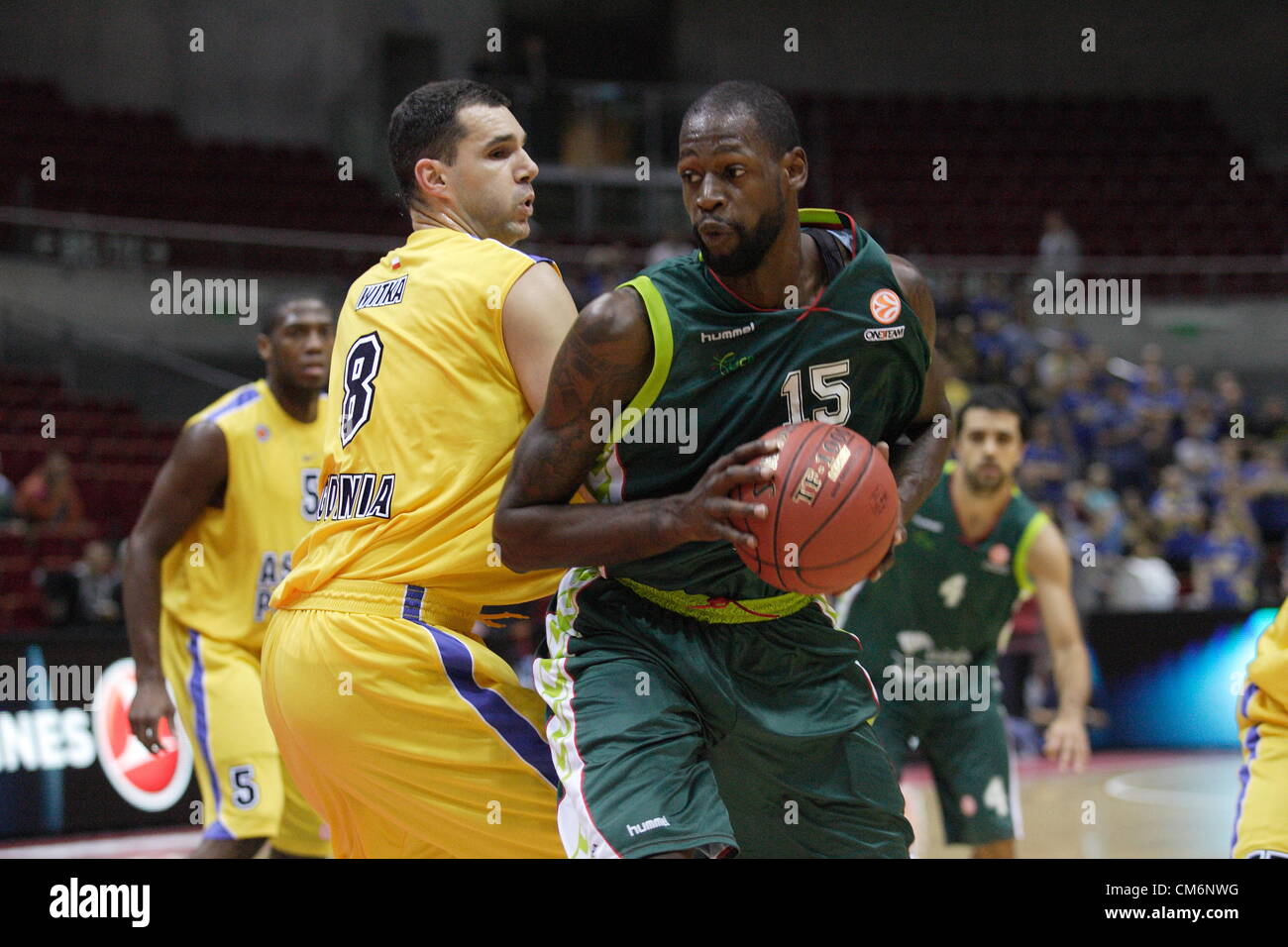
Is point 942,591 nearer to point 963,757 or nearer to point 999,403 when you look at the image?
point 963,757

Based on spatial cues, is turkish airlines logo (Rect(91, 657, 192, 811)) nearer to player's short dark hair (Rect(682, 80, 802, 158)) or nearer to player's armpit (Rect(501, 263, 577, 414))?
player's armpit (Rect(501, 263, 577, 414))

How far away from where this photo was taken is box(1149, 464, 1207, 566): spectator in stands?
12.9 metres

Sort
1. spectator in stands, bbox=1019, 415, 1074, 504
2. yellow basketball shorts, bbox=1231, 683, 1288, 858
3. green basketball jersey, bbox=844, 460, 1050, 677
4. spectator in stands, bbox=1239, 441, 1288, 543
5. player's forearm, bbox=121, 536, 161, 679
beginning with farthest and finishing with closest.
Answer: spectator in stands, bbox=1239, 441, 1288, 543, spectator in stands, bbox=1019, 415, 1074, 504, green basketball jersey, bbox=844, 460, 1050, 677, player's forearm, bbox=121, 536, 161, 679, yellow basketball shorts, bbox=1231, 683, 1288, 858

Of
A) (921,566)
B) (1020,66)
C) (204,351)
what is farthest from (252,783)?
(1020,66)

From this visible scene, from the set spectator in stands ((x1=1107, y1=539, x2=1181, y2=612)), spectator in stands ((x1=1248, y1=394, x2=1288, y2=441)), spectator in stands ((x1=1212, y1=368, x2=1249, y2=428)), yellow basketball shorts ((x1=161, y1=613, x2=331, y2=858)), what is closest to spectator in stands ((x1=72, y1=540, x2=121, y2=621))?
yellow basketball shorts ((x1=161, y1=613, x2=331, y2=858))

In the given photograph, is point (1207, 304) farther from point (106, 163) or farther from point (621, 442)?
point (621, 442)

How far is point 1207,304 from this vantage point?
55.2 feet

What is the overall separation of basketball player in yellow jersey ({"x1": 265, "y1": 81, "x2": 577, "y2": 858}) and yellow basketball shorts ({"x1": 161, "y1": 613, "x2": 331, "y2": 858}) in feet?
4.65

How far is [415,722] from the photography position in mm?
3062

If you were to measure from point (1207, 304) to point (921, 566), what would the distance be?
12.7 m

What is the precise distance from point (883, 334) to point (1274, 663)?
5.19 feet

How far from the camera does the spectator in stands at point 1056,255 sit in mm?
15266

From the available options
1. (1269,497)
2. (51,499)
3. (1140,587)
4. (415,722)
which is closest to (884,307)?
(415,722)

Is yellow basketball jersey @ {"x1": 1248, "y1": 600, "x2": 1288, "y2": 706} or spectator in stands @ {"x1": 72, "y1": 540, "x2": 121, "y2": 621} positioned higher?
yellow basketball jersey @ {"x1": 1248, "y1": 600, "x2": 1288, "y2": 706}
